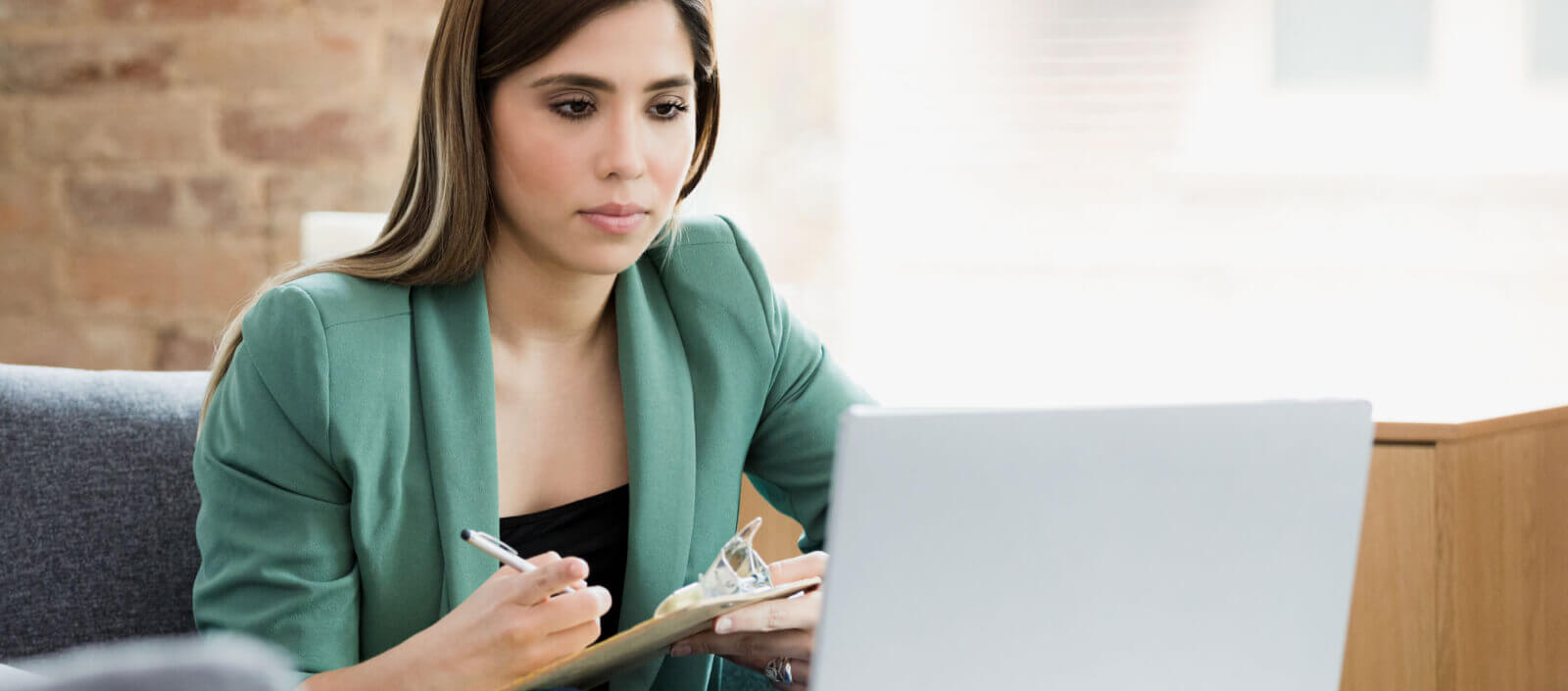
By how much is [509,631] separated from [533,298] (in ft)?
1.45

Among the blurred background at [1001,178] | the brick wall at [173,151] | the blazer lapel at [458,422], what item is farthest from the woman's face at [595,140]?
the brick wall at [173,151]

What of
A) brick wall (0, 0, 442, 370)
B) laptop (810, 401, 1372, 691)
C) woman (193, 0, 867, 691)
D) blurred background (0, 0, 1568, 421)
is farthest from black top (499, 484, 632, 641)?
brick wall (0, 0, 442, 370)

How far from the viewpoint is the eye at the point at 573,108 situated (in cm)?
118

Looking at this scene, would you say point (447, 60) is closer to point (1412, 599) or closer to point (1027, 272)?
point (1412, 599)

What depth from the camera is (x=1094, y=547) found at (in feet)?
2.19

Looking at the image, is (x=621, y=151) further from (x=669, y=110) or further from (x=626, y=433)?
(x=626, y=433)

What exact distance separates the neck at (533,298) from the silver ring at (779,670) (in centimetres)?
39

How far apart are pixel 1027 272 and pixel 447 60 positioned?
1284mm

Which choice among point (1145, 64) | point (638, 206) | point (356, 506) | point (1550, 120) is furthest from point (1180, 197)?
point (356, 506)

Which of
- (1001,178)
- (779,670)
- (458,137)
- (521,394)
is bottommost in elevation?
(779,670)

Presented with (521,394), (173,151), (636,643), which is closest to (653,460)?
(521,394)

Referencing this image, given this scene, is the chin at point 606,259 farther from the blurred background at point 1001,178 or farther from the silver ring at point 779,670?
the blurred background at point 1001,178

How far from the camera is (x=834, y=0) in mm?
2273

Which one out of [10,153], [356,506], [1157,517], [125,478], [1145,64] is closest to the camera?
[1157,517]
